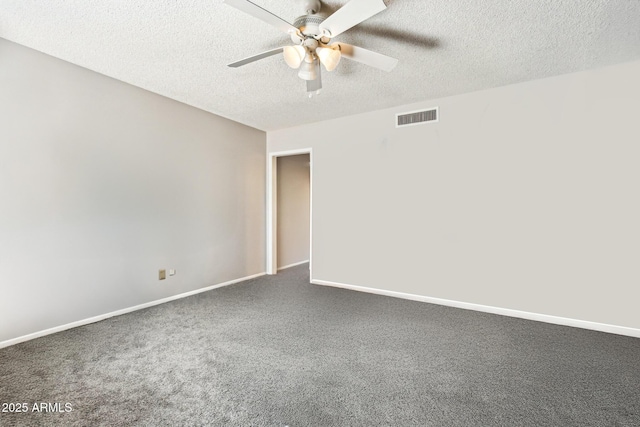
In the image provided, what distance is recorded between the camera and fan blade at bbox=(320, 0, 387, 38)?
1.62 m

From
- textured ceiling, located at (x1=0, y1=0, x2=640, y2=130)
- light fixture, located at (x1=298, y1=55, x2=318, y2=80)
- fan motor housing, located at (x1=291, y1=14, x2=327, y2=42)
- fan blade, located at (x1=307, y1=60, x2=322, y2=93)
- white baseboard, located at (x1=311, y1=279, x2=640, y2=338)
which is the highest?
textured ceiling, located at (x1=0, y1=0, x2=640, y2=130)

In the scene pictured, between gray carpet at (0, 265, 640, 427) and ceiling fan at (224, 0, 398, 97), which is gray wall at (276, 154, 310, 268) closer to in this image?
gray carpet at (0, 265, 640, 427)

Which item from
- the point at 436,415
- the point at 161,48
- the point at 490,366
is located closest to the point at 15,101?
the point at 161,48

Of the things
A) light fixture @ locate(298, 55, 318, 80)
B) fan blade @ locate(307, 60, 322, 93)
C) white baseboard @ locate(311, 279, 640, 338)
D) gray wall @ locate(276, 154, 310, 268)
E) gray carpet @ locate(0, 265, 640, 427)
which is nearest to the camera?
gray carpet @ locate(0, 265, 640, 427)

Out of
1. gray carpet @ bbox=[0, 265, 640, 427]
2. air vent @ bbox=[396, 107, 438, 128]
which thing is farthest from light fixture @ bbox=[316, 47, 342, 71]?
gray carpet @ bbox=[0, 265, 640, 427]

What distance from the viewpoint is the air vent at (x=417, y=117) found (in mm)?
3548

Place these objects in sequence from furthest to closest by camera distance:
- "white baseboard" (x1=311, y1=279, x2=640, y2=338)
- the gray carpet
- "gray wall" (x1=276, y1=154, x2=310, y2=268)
Answer: "gray wall" (x1=276, y1=154, x2=310, y2=268) < "white baseboard" (x1=311, y1=279, x2=640, y2=338) < the gray carpet

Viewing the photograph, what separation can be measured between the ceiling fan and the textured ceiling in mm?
135

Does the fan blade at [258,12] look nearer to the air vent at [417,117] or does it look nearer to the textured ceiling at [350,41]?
the textured ceiling at [350,41]

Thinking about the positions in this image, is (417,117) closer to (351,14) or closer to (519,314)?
(351,14)

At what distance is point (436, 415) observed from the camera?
1580 mm

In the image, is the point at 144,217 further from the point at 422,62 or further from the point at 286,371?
the point at 422,62

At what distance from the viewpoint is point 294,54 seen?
2.11m

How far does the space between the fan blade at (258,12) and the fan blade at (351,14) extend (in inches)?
9.8
